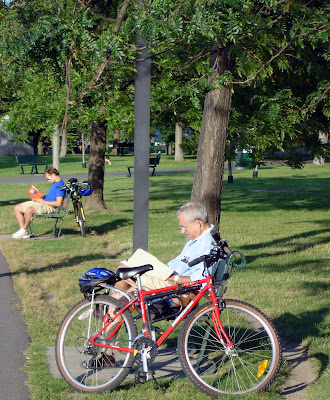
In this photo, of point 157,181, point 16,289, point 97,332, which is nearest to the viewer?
point 97,332

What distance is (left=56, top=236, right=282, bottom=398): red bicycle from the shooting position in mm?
4938

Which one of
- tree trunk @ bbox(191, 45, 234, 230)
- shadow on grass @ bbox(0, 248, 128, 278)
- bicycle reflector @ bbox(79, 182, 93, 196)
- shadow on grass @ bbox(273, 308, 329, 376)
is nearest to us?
shadow on grass @ bbox(273, 308, 329, 376)

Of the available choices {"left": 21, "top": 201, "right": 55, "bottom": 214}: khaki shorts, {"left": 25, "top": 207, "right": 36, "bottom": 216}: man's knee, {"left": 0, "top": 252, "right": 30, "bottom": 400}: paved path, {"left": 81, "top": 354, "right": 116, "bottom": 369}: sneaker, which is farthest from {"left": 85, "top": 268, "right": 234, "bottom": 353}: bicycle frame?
{"left": 21, "top": 201, "right": 55, "bottom": 214}: khaki shorts

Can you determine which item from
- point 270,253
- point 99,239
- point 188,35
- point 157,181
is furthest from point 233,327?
point 157,181

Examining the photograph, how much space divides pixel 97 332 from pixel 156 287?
61cm

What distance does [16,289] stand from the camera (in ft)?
29.3

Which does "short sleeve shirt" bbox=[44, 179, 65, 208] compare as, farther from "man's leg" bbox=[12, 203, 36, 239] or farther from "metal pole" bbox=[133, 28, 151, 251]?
"metal pole" bbox=[133, 28, 151, 251]

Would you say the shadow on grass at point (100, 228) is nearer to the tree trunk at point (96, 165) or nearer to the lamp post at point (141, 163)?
the tree trunk at point (96, 165)

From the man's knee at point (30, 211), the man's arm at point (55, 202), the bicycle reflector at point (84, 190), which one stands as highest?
the bicycle reflector at point (84, 190)

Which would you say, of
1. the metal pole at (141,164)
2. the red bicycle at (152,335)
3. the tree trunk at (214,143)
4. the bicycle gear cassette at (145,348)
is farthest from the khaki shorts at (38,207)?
the bicycle gear cassette at (145,348)

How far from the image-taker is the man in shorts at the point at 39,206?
13422 millimetres

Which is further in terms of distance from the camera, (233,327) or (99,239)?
(99,239)

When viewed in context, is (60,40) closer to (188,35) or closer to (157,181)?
(188,35)

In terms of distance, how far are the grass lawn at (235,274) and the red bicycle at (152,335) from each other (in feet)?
0.53
